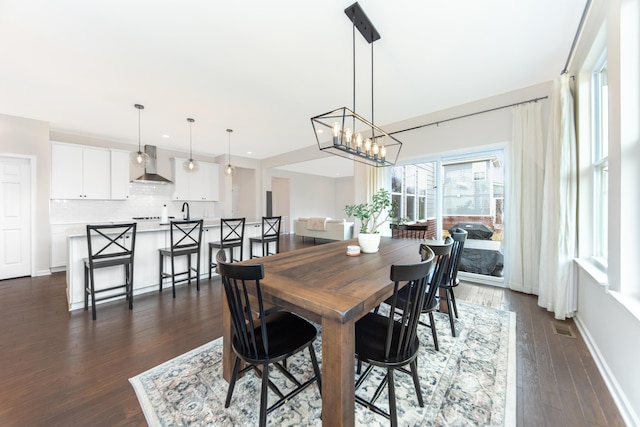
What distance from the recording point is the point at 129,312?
8.83ft

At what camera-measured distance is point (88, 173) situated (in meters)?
4.85

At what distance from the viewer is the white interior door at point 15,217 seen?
12.7 feet

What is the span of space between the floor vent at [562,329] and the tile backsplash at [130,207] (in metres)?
6.99

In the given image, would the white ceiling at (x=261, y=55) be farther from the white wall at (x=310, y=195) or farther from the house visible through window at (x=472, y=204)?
the white wall at (x=310, y=195)

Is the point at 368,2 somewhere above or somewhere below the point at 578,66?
above

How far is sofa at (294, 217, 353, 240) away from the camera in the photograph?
6875mm

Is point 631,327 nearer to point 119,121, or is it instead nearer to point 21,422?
point 21,422

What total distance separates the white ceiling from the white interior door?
0.94 m

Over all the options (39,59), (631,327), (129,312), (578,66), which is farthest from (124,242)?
(578,66)

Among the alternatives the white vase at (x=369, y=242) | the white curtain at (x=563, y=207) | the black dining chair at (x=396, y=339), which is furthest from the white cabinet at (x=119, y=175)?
the white curtain at (x=563, y=207)

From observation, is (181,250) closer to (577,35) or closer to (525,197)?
(525,197)

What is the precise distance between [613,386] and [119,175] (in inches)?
296

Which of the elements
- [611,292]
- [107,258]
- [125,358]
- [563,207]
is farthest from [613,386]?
[107,258]

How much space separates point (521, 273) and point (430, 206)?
1655 millimetres
